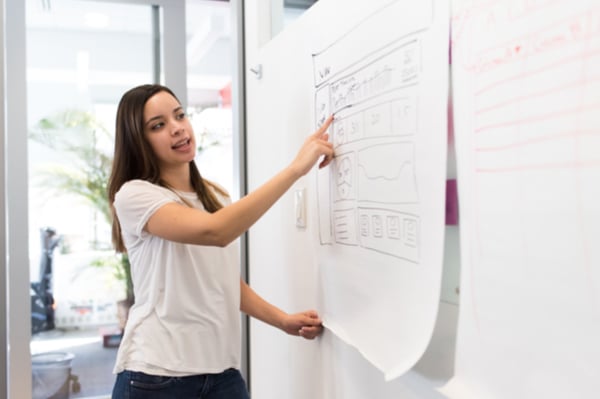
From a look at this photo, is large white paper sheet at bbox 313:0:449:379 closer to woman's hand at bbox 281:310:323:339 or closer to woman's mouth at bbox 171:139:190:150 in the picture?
woman's hand at bbox 281:310:323:339

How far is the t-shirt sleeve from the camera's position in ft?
4.30

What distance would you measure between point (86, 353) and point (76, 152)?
105 cm

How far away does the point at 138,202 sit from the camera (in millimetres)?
1321

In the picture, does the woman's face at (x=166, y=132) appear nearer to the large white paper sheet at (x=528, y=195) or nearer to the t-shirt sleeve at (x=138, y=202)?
the t-shirt sleeve at (x=138, y=202)

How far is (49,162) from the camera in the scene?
2777 millimetres

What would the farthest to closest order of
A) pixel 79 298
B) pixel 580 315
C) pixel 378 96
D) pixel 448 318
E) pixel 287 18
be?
pixel 79 298 → pixel 287 18 → pixel 378 96 → pixel 448 318 → pixel 580 315

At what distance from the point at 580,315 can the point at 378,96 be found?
0.55 m

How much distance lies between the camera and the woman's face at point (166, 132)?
4.64ft

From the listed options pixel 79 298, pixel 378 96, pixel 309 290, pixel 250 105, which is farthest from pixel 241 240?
pixel 79 298

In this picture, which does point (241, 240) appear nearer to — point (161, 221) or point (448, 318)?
point (161, 221)

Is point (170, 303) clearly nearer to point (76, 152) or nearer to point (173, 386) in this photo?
point (173, 386)

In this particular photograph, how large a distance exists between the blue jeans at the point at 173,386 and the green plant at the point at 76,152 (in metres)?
1.55

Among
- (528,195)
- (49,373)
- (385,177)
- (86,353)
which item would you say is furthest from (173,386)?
(86,353)

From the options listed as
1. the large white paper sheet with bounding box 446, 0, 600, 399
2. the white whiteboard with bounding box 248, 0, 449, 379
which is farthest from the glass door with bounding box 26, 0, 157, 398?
the large white paper sheet with bounding box 446, 0, 600, 399
